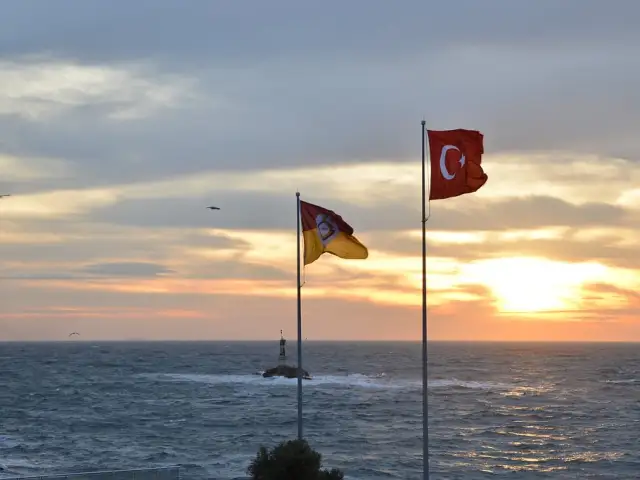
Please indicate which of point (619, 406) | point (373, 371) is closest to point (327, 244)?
point (619, 406)

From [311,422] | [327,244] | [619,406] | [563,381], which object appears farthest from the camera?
[563,381]

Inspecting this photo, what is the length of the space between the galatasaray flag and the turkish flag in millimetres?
3968

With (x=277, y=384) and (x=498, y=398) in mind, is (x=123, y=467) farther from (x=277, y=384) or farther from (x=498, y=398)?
(x=277, y=384)

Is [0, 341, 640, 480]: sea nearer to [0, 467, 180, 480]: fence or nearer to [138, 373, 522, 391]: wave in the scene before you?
[138, 373, 522, 391]: wave

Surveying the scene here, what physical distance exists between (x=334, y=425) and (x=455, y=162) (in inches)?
2506

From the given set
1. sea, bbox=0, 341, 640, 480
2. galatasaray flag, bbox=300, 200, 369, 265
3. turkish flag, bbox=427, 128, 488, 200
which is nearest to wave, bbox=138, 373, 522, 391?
sea, bbox=0, 341, 640, 480

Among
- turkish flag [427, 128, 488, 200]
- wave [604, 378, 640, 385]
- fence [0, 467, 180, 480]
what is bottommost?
wave [604, 378, 640, 385]

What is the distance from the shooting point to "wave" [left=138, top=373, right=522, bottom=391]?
139 meters

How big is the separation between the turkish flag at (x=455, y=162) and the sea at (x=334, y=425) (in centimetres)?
3357

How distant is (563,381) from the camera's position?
158 meters

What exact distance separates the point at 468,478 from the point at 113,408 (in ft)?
170

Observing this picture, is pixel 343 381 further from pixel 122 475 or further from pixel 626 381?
pixel 122 475

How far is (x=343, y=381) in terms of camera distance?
148 m

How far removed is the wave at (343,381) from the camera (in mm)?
138750
